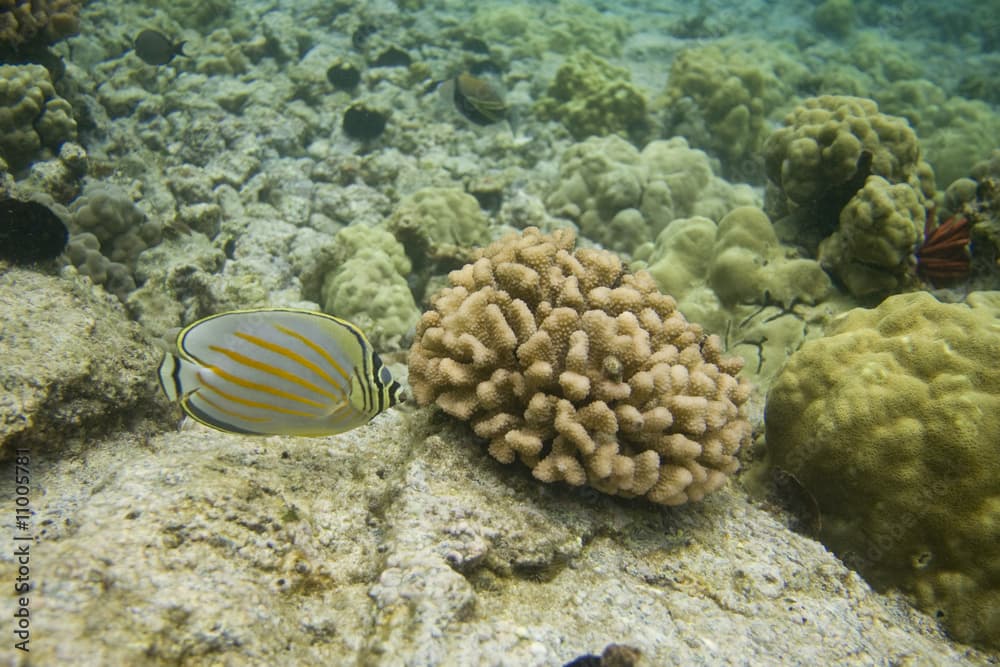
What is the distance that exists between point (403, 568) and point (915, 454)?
2.52 metres

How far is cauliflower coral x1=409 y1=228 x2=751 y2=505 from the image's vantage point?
2.37m

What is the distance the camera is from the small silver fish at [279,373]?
1.79 meters

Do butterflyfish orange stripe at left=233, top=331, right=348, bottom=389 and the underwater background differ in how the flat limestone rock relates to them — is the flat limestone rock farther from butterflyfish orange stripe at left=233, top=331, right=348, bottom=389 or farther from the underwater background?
butterflyfish orange stripe at left=233, top=331, right=348, bottom=389

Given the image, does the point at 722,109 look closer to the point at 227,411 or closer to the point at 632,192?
the point at 632,192

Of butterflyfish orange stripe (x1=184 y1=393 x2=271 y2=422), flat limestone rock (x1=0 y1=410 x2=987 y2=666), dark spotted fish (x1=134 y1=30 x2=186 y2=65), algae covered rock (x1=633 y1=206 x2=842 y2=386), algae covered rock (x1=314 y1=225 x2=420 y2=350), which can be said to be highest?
butterflyfish orange stripe (x1=184 y1=393 x2=271 y2=422)

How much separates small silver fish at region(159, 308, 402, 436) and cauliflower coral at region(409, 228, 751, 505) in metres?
0.71

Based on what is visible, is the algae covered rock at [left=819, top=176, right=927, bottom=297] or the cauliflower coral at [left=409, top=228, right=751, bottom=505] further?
the algae covered rock at [left=819, top=176, right=927, bottom=297]

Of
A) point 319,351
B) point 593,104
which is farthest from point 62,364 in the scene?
point 593,104

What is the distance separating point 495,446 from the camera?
2.47 metres

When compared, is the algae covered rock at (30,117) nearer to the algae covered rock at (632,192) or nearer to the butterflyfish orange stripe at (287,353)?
the algae covered rock at (632,192)

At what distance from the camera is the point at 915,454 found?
2.61m

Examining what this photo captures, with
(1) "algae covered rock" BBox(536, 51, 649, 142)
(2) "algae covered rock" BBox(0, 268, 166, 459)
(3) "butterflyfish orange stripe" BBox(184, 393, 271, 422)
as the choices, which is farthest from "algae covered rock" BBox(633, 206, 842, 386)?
(1) "algae covered rock" BBox(536, 51, 649, 142)

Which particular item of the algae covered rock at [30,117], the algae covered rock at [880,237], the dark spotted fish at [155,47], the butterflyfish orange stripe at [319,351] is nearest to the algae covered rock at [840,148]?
the algae covered rock at [880,237]

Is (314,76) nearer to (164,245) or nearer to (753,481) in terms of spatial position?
(164,245)
